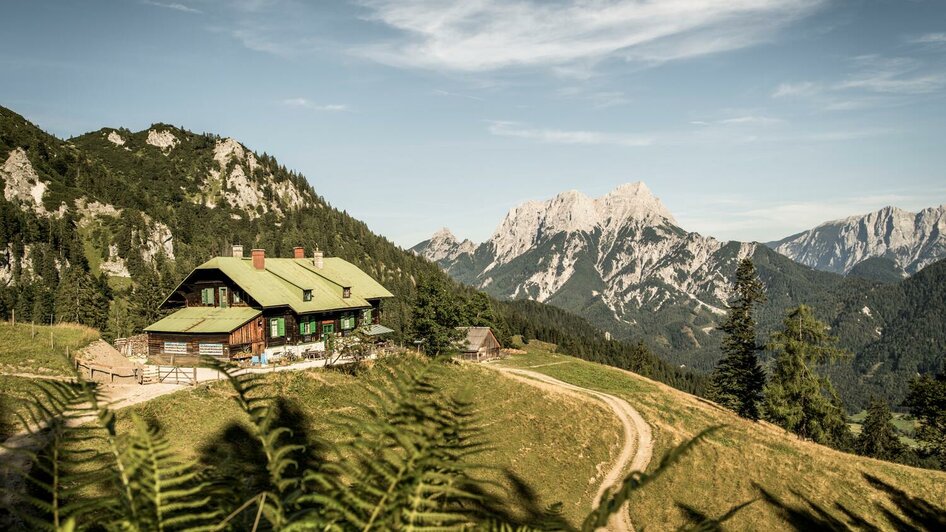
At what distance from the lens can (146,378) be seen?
3541 cm

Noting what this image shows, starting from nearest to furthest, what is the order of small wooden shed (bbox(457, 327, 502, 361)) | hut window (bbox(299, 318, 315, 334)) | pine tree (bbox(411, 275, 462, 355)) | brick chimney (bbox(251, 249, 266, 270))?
hut window (bbox(299, 318, 315, 334))
brick chimney (bbox(251, 249, 266, 270))
pine tree (bbox(411, 275, 462, 355))
small wooden shed (bbox(457, 327, 502, 361))

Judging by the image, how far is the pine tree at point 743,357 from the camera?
6347 cm

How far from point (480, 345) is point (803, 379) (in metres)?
52.7

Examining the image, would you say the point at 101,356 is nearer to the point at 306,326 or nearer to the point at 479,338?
the point at 306,326

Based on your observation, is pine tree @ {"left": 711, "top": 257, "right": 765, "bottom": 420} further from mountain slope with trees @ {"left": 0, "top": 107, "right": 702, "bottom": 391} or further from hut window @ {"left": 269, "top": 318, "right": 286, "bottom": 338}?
hut window @ {"left": 269, "top": 318, "right": 286, "bottom": 338}

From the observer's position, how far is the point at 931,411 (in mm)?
Answer: 58438

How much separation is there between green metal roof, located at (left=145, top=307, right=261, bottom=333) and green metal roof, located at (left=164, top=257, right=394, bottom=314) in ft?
7.11

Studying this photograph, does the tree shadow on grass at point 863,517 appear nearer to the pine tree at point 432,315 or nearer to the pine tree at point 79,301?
the pine tree at point 432,315

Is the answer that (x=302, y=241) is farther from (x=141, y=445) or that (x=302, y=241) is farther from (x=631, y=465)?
(x=141, y=445)

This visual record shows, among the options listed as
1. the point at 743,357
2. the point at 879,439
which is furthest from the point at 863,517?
the point at 879,439

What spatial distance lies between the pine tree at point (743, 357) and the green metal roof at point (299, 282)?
144 ft

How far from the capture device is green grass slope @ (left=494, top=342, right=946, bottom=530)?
98.6 feet

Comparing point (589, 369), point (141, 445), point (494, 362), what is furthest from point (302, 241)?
point (141, 445)

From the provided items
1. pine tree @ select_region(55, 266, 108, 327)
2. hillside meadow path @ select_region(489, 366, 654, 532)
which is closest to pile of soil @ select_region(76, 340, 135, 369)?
hillside meadow path @ select_region(489, 366, 654, 532)
